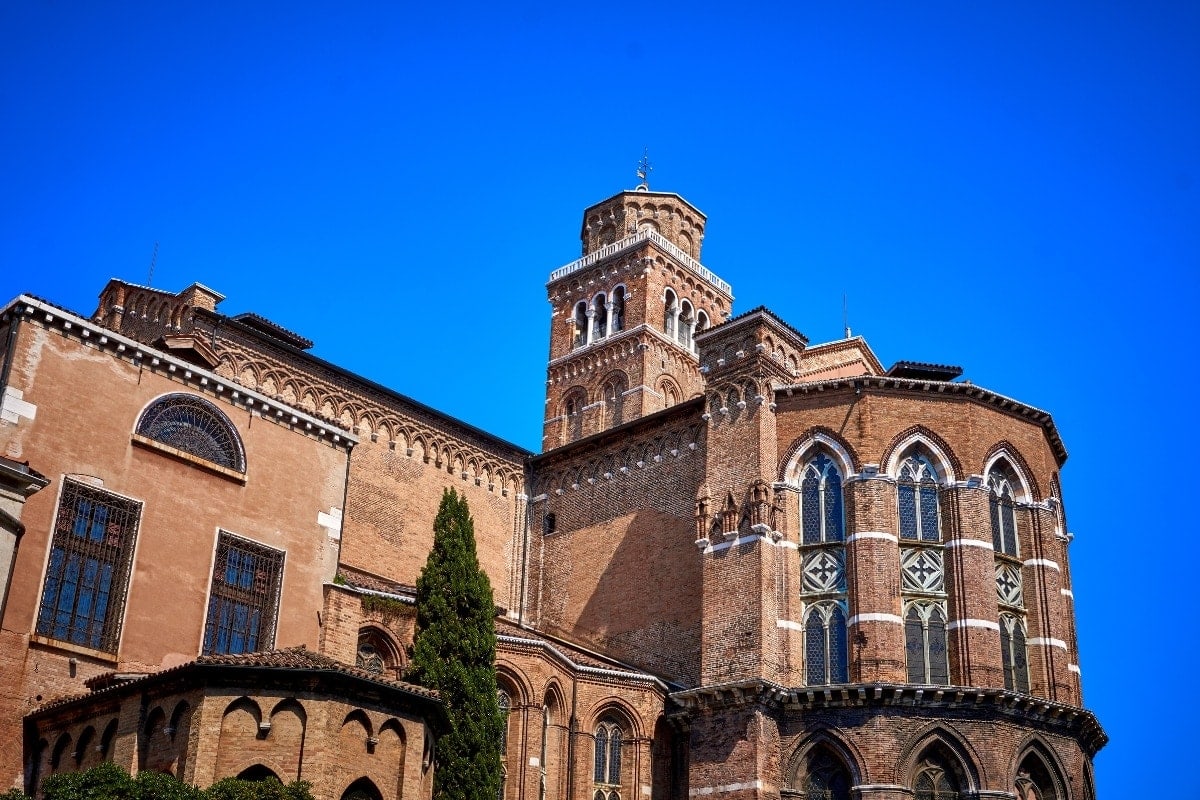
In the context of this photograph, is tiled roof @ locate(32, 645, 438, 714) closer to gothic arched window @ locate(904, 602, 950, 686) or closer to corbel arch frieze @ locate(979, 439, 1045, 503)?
gothic arched window @ locate(904, 602, 950, 686)

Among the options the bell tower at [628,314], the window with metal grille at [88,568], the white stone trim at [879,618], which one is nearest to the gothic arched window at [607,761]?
the white stone trim at [879,618]

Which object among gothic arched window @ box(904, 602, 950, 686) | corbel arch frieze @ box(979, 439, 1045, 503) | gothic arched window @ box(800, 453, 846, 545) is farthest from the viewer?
corbel arch frieze @ box(979, 439, 1045, 503)

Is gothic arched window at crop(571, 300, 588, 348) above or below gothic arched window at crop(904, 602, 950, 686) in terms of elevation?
above

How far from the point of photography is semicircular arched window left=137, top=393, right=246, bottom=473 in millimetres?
28141

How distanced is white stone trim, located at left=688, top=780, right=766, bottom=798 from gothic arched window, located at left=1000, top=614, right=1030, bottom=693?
20.4 feet

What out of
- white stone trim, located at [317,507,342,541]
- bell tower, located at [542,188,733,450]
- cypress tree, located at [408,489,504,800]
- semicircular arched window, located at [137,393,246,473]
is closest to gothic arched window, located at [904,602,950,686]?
cypress tree, located at [408,489,504,800]

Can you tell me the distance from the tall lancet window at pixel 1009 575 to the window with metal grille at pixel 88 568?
18.8 m

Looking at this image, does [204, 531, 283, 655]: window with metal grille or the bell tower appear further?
the bell tower

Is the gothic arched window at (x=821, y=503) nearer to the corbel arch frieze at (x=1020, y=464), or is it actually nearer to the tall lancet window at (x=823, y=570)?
the tall lancet window at (x=823, y=570)

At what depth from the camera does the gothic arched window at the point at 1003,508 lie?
32.8 metres

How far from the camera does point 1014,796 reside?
29.3 m

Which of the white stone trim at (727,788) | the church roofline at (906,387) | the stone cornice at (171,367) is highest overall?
the church roofline at (906,387)

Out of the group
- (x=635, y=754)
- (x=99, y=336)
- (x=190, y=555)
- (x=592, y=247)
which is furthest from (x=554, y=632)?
(x=592, y=247)

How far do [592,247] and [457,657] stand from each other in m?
31.6
